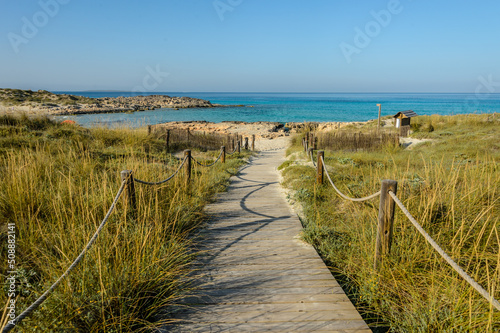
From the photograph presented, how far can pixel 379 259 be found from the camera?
2926mm

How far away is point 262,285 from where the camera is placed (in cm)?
299

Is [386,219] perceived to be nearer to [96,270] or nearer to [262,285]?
[262,285]

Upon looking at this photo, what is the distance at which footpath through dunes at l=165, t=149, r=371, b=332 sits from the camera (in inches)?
95.8

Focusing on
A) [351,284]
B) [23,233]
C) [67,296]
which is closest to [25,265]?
[23,233]

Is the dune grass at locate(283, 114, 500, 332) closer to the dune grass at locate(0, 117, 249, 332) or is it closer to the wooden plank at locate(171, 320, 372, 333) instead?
the wooden plank at locate(171, 320, 372, 333)

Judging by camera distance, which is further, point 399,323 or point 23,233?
point 23,233

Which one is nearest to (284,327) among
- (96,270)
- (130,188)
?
(96,270)

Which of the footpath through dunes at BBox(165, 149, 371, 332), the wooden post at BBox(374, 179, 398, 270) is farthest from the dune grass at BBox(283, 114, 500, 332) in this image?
the footpath through dunes at BBox(165, 149, 371, 332)

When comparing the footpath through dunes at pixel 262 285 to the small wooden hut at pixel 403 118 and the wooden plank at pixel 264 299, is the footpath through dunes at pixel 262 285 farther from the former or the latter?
the small wooden hut at pixel 403 118

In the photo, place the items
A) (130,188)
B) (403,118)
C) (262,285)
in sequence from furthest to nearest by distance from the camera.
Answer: (403,118) → (130,188) → (262,285)

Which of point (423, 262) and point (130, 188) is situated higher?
point (130, 188)

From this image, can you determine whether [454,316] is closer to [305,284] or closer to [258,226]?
[305,284]

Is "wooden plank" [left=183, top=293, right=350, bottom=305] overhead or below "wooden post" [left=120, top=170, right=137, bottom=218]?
below

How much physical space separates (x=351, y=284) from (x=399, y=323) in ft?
2.51
